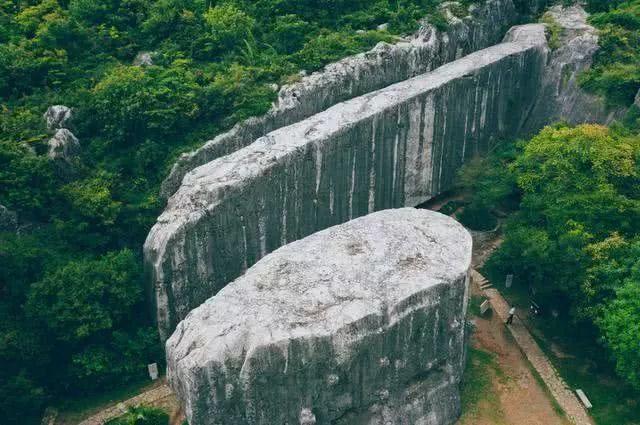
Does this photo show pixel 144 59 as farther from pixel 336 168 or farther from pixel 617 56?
pixel 617 56

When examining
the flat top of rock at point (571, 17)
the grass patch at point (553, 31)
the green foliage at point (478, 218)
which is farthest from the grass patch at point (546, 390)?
the flat top of rock at point (571, 17)

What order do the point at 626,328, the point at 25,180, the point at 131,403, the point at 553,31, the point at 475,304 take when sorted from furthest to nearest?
the point at 553,31, the point at 475,304, the point at 25,180, the point at 131,403, the point at 626,328

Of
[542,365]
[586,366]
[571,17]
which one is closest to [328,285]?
[542,365]

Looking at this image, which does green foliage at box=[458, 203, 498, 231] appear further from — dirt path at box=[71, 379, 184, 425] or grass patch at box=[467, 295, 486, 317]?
dirt path at box=[71, 379, 184, 425]

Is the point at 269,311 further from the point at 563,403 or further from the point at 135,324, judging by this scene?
the point at 563,403

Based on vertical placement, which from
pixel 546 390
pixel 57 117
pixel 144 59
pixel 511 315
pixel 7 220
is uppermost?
pixel 144 59

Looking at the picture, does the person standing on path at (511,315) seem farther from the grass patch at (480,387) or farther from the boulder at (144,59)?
the boulder at (144,59)
